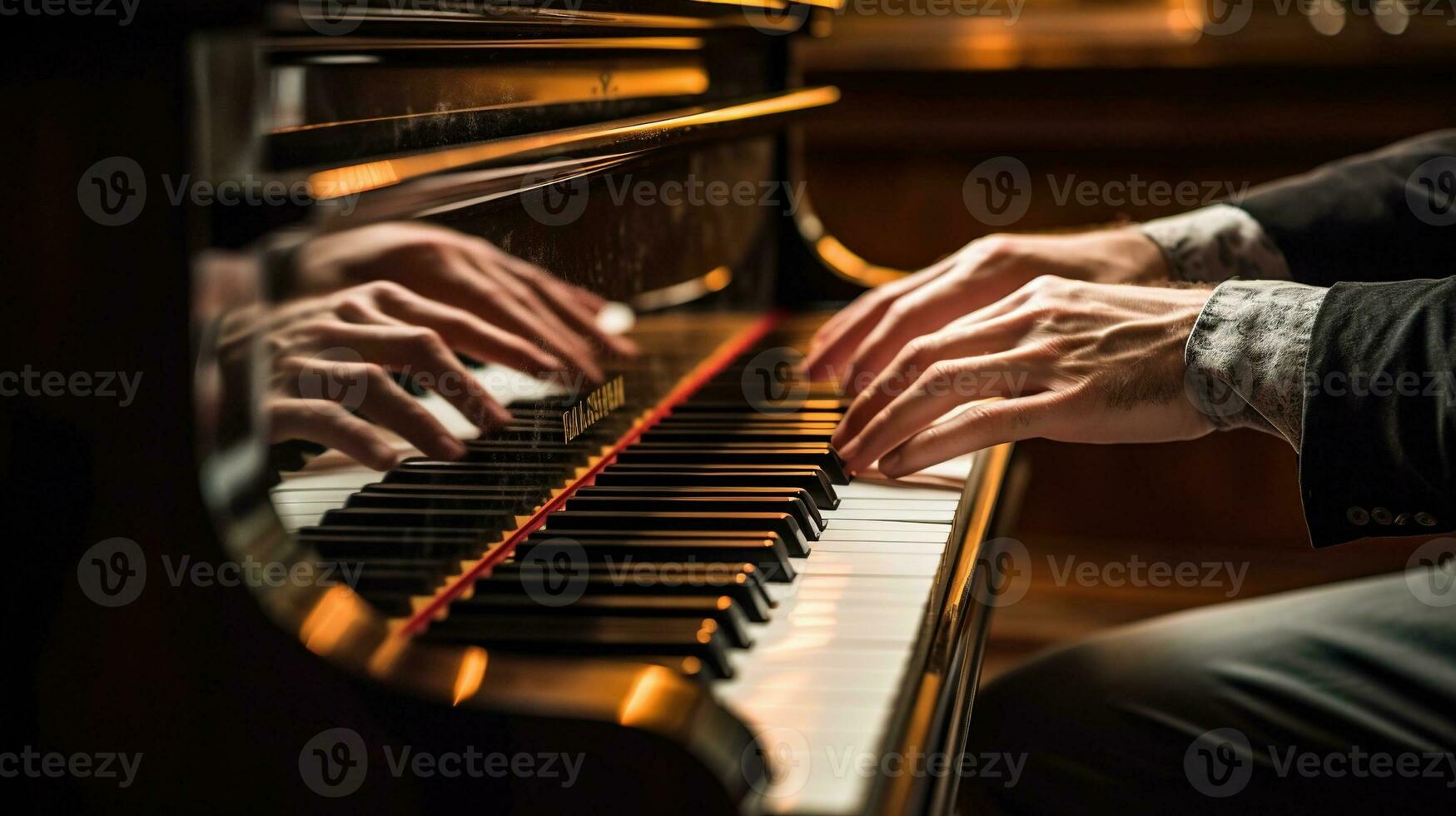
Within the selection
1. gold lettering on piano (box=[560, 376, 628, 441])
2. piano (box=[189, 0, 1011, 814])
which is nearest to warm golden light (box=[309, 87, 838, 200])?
piano (box=[189, 0, 1011, 814])

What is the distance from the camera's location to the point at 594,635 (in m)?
0.78

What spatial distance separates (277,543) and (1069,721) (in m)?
0.98

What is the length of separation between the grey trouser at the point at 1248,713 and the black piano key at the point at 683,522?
0.57 metres

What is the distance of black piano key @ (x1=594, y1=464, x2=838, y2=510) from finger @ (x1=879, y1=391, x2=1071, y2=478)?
0.30ft

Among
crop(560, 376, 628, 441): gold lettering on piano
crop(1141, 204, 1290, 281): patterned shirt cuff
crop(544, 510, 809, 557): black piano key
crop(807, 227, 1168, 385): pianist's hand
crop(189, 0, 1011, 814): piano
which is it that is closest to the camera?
crop(189, 0, 1011, 814): piano

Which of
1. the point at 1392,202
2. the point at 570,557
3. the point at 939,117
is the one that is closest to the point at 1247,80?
the point at 939,117

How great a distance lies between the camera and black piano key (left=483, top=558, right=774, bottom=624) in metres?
0.85

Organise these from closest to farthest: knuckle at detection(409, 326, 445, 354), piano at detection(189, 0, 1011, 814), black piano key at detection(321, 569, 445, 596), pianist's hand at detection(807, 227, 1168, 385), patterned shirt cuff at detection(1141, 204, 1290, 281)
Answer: piano at detection(189, 0, 1011, 814) < black piano key at detection(321, 569, 445, 596) < knuckle at detection(409, 326, 445, 354) < pianist's hand at detection(807, 227, 1168, 385) < patterned shirt cuff at detection(1141, 204, 1290, 281)

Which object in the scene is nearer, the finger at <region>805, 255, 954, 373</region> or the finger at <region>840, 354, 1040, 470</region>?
the finger at <region>840, 354, 1040, 470</region>

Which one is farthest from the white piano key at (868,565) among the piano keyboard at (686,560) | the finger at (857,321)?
the finger at (857,321)

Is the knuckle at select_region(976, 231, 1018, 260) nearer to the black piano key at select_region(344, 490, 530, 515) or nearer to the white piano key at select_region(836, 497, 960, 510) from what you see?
the white piano key at select_region(836, 497, 960, 510)

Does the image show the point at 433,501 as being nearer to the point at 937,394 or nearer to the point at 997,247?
the point at 937,394

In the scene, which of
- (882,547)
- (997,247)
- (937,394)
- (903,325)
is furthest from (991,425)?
(997,247)

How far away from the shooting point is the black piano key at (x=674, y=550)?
907 millimetres
